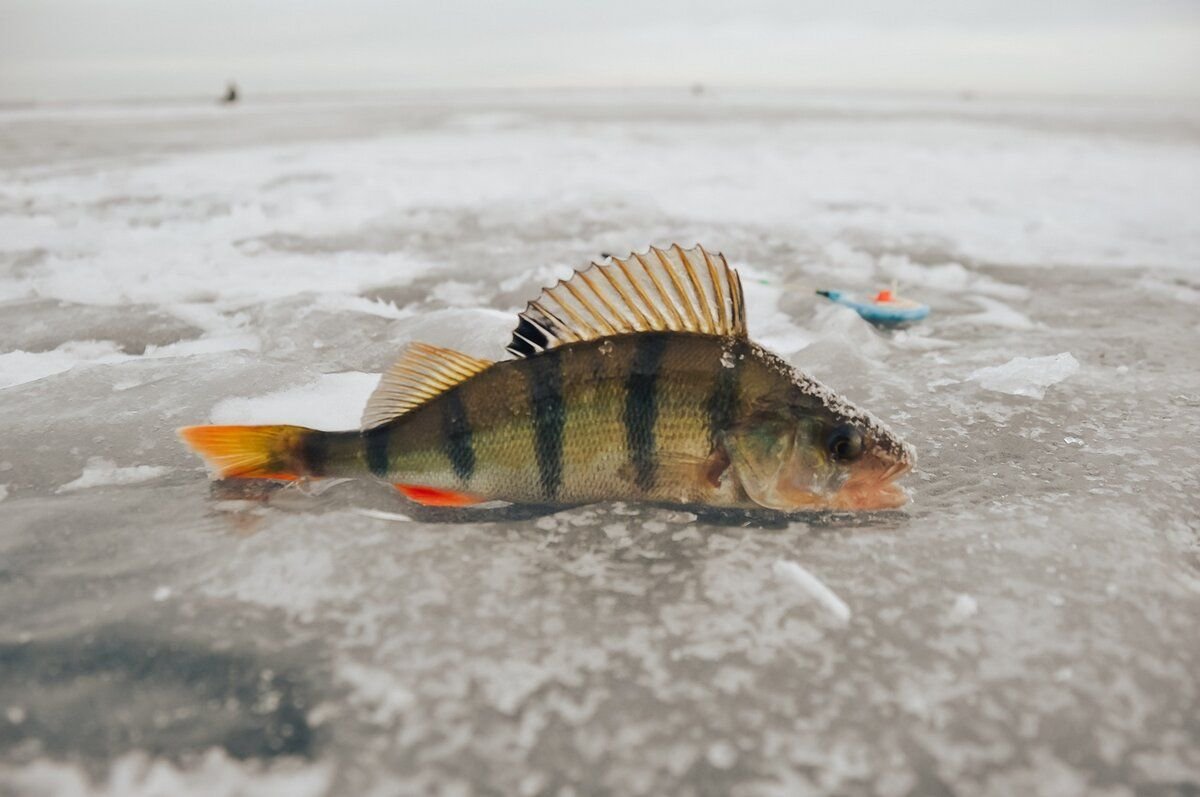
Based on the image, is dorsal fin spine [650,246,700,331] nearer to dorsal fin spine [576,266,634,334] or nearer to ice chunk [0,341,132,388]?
dorsal fin spine [576,266,634,334]

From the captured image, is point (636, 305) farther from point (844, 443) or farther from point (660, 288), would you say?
point (844, 443)

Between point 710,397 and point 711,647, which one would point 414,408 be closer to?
point 710,397

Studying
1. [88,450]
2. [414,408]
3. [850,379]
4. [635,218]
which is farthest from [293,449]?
[635,218]

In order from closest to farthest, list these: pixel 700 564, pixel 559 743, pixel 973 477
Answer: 1. pixel 559 743
2. pixel 700 564
3. pixel 973 477

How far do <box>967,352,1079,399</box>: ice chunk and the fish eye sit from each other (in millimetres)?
1693

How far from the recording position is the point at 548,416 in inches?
98.6

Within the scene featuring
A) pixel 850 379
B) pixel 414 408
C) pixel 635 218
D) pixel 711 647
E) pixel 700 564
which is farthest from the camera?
pixel 635 218

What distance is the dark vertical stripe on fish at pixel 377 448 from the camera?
2623 mm

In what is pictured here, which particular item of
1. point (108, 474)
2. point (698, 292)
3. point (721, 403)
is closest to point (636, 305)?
point (698, 292)

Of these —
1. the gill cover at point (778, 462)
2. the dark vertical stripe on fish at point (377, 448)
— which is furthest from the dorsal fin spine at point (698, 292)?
the dark vertical stripe on fish at point (377, 448)

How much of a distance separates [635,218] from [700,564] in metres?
7.38

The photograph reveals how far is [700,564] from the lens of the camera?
7.61 ft

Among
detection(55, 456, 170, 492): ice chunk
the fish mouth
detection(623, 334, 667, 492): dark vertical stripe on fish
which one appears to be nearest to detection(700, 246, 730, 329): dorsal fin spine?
detection(623, 334, 667, 492): dark vertical stripe on fish

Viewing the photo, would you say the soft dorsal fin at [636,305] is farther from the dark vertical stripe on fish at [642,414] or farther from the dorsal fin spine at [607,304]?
the dark vertical stripe on fish at [642,414]
